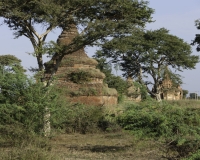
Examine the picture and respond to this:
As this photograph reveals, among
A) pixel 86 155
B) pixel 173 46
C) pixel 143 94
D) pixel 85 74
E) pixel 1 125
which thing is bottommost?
pixel 86 155

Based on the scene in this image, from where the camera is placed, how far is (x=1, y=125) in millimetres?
9883

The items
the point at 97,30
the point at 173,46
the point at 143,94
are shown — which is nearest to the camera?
the point at 143,94

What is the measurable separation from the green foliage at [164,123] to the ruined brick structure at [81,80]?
29.9 feet

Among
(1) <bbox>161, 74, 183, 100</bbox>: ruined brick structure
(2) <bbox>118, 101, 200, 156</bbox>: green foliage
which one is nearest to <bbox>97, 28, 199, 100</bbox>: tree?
(1) <bbox>161, 74, 183, 100</bbox>: ruined brick structure

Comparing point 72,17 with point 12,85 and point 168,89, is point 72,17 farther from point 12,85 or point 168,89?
point 168,89

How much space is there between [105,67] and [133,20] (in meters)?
22.3

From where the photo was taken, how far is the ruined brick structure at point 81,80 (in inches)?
736

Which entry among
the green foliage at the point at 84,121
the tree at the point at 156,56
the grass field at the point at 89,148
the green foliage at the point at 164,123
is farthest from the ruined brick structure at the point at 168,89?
the green foliage at the point at 164,123

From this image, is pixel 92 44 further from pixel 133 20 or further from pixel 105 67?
pixel 105 67

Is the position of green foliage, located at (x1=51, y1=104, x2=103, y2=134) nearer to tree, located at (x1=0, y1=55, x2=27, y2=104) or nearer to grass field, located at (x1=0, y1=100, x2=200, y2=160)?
grass field, located at (x1=0, y1=100, x2=200, y2=160)

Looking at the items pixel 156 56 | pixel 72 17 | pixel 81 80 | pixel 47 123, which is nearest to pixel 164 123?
pixel 47 123

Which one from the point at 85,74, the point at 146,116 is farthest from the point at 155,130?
the point at 85,74

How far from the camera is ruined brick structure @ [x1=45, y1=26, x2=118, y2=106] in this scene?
1870 cm

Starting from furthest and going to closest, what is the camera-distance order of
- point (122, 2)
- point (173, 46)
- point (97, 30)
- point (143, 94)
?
point (173, 46) → point (122, 2) → point (97, 30) → point (143, 94)
